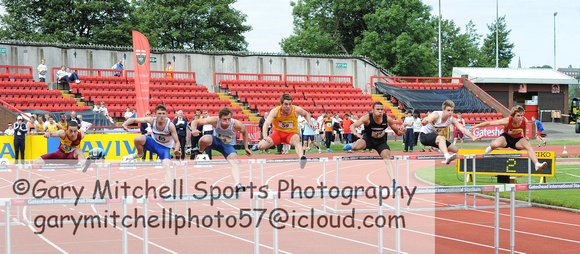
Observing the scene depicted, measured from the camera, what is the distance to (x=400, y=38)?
5238 cm

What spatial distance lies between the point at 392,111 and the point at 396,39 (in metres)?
20.6

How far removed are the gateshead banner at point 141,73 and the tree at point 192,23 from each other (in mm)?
26513

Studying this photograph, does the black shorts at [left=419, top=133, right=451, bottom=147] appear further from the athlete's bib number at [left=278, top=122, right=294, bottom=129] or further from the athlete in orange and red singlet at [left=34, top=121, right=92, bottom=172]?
the athlete in orange and red singlet at [left=34, top=121, right=92, bottom=172]

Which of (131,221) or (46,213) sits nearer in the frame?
(131,221)

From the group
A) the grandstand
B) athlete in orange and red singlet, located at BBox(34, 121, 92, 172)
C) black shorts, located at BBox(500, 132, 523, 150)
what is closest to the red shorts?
athlete in orange and red singlet, located at BBox(34, 121, 92, 172)

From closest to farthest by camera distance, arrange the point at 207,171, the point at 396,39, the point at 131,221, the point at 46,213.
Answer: the point at 131,221 < the point at 46,213 < the point at 207,171 < the point at 396,39

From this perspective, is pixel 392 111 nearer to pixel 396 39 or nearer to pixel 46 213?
pixel 396 39

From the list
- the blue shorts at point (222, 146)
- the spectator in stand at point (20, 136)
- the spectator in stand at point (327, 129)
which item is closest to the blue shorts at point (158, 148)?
the blue shorts at point (222, 146)

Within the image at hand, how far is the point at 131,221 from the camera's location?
10602mm

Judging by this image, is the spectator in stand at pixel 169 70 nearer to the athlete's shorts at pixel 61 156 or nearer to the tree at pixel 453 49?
the athlete's shorts at pixel 61 156

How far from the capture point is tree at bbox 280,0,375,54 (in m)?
55.7

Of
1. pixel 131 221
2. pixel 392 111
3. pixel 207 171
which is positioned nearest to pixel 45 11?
pixel 392 111

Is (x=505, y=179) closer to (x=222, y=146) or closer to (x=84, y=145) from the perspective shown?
(x=222, y=146)

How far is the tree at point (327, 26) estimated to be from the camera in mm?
55688
